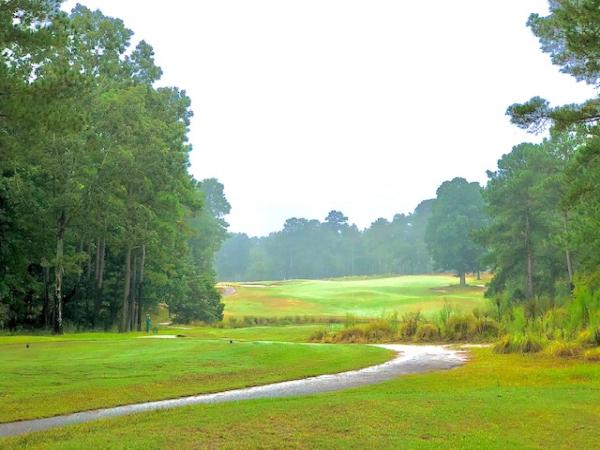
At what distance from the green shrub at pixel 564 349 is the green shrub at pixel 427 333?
923 centimetres

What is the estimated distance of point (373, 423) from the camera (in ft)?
27.9

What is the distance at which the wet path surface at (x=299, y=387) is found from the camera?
387 inches

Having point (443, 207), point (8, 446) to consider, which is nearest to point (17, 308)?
point (8, 446)

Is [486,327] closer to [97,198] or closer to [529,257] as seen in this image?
[529,257]

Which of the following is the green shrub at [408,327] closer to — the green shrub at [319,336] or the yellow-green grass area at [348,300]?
the green shrub at [319,336]

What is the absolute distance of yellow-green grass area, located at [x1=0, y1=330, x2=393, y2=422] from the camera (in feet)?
38.7

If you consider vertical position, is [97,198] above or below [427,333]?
above

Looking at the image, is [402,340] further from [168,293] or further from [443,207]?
[443,207]

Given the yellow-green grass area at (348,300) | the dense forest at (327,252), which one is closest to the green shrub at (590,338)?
Result: the yellow-green grass area at (348,300)

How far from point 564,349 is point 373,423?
40.8 ft

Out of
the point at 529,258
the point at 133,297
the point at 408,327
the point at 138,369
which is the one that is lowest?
the point at 408,327

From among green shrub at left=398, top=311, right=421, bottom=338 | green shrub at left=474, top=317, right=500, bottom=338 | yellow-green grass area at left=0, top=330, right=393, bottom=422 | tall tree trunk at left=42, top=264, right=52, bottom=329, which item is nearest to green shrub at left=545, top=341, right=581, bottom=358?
Result: yellow-green grass area at left=0, top=330, right=393, bottom=422

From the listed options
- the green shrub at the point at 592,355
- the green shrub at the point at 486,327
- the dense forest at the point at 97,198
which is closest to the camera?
the green shrub at the point at 592,355

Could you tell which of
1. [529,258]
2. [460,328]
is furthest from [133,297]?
[529,258]
